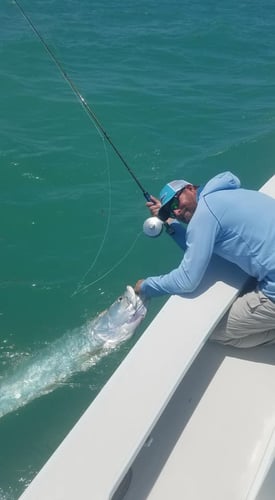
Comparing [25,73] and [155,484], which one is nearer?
[155,484]

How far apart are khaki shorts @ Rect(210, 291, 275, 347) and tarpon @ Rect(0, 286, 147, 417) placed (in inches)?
34.4

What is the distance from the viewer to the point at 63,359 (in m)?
5.10

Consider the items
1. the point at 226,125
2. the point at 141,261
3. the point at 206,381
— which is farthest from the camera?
the point at 226,125

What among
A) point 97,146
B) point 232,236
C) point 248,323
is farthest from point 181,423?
point 97,146

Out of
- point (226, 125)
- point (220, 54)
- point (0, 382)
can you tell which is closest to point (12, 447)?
point (0, 382)

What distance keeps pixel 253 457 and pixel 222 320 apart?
0.97 meters

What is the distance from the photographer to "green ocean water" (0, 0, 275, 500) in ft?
17.7

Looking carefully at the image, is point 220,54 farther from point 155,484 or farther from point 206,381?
point 155,484

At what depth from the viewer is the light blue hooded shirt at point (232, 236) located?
355 cm

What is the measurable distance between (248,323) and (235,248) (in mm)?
551

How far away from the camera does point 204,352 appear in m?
3.92

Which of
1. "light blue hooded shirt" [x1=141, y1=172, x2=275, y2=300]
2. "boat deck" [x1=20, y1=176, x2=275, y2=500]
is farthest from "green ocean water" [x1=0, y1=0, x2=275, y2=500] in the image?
"light blue hooded shirt" [x1=141, y1=172, x2=275, y2=300]

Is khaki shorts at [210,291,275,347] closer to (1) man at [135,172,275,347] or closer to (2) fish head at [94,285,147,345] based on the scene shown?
(1) man at [135,172,275,347]

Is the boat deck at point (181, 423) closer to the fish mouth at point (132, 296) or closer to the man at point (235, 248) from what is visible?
the man at point (235, 248)
